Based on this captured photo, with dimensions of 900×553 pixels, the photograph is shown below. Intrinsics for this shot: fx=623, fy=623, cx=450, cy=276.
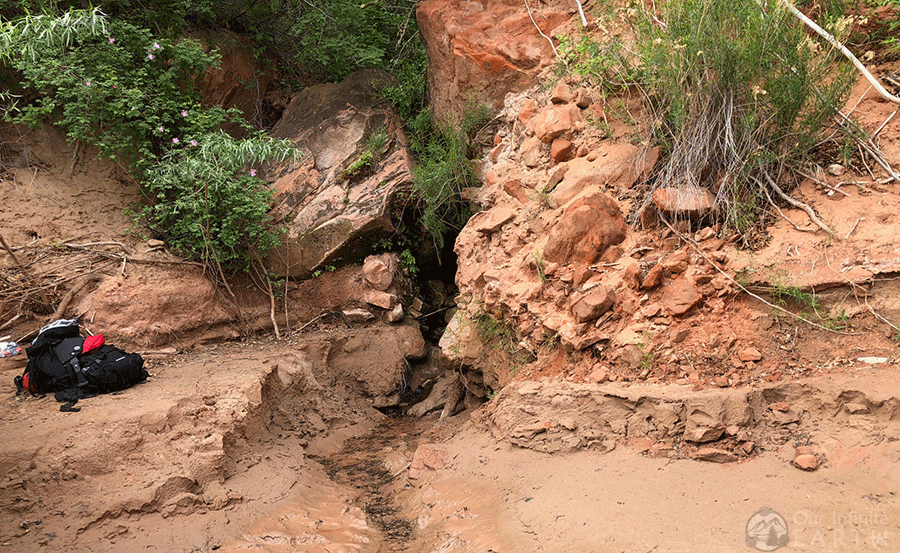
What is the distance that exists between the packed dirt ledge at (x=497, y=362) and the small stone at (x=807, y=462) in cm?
2

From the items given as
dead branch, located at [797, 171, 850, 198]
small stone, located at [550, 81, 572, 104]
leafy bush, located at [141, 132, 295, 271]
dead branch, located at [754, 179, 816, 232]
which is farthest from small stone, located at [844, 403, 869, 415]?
leafy bush, located at [141, 132, 295, 271]

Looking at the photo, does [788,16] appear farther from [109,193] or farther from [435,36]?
[109,193]

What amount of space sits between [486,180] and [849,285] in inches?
136

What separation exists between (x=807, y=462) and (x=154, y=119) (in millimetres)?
6663

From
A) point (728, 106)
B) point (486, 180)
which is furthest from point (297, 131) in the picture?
point (728, 106)

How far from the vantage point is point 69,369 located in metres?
4.90

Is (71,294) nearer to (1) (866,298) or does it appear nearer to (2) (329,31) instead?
(2) (329,31)

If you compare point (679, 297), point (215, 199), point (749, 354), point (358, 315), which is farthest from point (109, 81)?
point (749, 354)

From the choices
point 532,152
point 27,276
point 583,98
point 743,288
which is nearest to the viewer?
point 743,288

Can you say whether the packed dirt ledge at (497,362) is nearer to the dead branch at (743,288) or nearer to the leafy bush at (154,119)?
the dead branch at (743,288)

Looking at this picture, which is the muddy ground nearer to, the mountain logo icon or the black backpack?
the mountain logo icon

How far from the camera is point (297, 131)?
25.8 feet

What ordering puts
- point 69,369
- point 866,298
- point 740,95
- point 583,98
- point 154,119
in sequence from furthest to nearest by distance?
point 154,119, point 583,98, point 69,369, point 740,95, point 866,298

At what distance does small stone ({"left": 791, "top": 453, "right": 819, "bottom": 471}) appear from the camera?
3.13 meters
